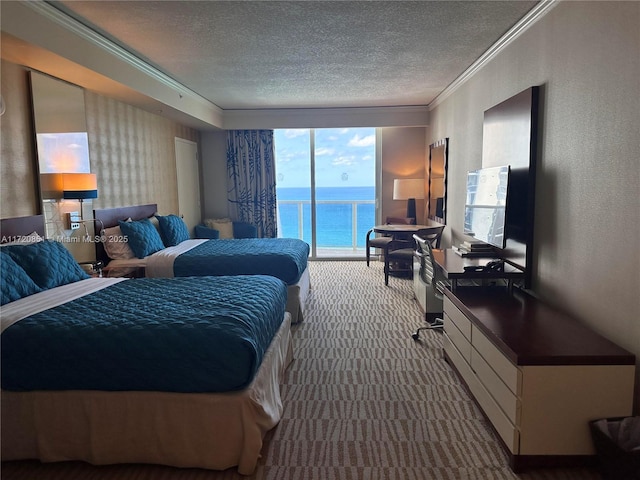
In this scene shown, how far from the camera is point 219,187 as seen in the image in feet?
25.0

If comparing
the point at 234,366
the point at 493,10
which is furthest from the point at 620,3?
the point at 234,366

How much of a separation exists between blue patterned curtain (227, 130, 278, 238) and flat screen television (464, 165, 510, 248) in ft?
13.5

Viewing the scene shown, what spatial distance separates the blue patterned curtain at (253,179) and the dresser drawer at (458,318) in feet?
15.4

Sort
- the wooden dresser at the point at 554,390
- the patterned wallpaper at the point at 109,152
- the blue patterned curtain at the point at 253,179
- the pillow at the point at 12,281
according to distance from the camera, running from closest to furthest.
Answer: the wooden dresser at the point at 554,390, the pillow at the point at 12,281, the patterned wallpaper at the point at 109,152, the blue patterned curtain at the point at 253,179

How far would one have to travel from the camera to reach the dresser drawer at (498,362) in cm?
204

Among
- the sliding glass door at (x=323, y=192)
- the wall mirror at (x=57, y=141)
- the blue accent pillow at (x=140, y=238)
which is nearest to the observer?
the wall mirror at (x=57, y=141)

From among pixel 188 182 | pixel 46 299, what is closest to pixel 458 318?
pixel 46 299

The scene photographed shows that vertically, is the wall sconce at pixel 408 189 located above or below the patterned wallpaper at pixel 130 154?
below

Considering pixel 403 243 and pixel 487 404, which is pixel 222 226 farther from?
pixel 487 404

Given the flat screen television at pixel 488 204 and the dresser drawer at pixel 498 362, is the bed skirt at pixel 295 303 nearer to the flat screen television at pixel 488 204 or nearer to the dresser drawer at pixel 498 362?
the flat screen television at pixel 488 204

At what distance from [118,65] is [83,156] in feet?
3.00

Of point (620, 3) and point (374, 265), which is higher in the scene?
point (620, 3)

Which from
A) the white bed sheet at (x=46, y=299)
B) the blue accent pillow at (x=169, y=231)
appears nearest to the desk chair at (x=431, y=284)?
the white bed sheet at (x=46, y=299)

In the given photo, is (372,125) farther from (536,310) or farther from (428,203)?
(536,310)
